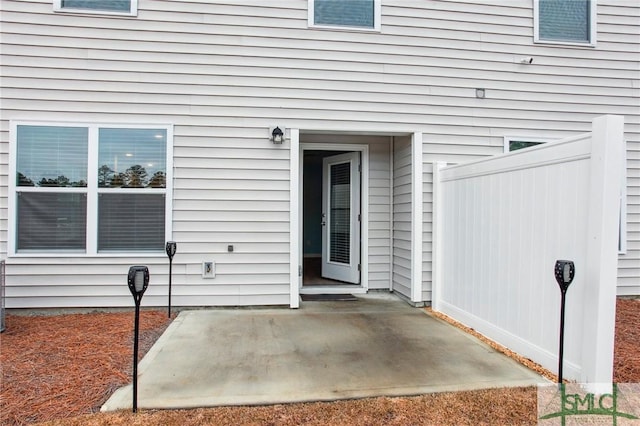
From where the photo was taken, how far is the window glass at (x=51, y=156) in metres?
4.58

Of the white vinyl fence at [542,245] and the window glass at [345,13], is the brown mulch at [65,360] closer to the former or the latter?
the white vinyl fence at [542,245]

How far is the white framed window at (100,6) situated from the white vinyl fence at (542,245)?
4.32 meters

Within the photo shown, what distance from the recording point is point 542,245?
→ 10.5 ft

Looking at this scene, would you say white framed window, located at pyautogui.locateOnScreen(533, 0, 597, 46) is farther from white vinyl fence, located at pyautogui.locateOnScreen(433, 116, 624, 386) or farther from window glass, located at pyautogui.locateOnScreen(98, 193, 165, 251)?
window glass, located at pyautogui.locateOnScreen(98, 193, 165, 251)

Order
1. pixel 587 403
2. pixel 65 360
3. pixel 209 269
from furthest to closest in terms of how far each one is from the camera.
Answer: pixel 209 269
pixel 65 360
pixel 587 403

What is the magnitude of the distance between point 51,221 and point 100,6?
261cm

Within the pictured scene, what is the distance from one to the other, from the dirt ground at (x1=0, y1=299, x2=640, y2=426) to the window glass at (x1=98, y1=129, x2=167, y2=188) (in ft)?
6.31

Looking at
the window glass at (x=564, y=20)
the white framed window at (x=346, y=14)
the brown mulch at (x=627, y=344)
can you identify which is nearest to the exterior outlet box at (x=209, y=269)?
the white framed window at (x=346, y=14)

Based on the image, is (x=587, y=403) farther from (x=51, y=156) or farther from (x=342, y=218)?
(x=51, y=156)

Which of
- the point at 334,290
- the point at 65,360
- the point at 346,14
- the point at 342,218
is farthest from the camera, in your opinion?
the point at 342,218

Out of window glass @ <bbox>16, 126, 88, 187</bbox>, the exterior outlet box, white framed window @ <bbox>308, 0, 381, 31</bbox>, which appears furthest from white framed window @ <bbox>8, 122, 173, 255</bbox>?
white framed window @ <bbox>308, 0, 381, 31</bbox>

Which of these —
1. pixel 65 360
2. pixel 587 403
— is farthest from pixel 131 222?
pixel 587 403

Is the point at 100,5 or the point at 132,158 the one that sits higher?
the point at 100,5

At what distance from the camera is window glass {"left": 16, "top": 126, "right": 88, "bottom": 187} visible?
4.58 meters
